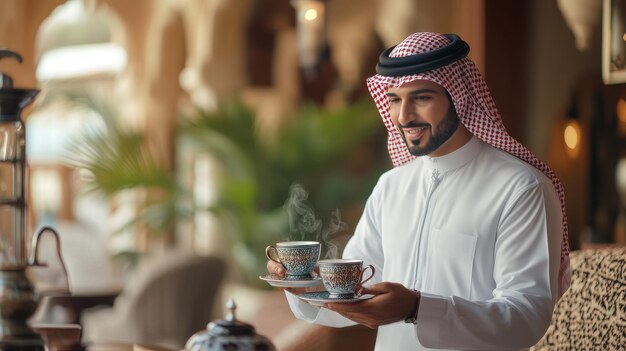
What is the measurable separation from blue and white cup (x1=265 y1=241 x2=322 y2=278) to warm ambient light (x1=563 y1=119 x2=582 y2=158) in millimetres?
5526

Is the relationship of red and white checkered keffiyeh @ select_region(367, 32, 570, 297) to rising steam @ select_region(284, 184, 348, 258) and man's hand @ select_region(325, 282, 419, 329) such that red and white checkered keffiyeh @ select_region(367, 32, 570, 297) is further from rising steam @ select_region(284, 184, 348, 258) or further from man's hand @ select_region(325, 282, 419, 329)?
rising steam @ select_region(284, 184, 348, 258)

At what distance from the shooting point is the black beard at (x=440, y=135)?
98.8 inches

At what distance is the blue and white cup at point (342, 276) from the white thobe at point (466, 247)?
16 cm

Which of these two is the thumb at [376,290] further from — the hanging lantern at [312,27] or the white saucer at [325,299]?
the hanging lantern at [312,27]

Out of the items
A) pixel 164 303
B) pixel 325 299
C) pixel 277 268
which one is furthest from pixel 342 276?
pixel 164 303

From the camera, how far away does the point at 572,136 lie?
25.3 ft

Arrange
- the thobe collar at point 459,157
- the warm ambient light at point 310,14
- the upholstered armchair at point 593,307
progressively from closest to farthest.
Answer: the thobe collar at point 459,157 < the upholstered armchair at point 593,307 < the warm ambient light at point 310,14

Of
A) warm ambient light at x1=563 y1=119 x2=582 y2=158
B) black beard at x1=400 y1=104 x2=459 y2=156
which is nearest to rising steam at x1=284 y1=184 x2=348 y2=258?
warm ambient light at x1=563 y1=119 x2=582 y2=158

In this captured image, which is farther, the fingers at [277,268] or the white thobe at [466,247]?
the fingers at [277,268]

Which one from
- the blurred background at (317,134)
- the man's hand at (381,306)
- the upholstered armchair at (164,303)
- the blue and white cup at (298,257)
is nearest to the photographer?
the man's hand at (381,306)

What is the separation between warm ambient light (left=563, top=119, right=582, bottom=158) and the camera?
25.2ft

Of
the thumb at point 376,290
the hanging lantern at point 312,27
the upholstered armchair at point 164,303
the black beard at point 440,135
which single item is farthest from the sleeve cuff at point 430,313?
the hanging lantern at point 312,27

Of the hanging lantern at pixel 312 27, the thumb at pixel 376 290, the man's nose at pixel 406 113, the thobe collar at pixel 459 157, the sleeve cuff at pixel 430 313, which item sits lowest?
the sleeve cuff at pixel 430 313

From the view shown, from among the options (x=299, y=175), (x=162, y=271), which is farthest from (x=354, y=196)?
(x=162, y=271)
